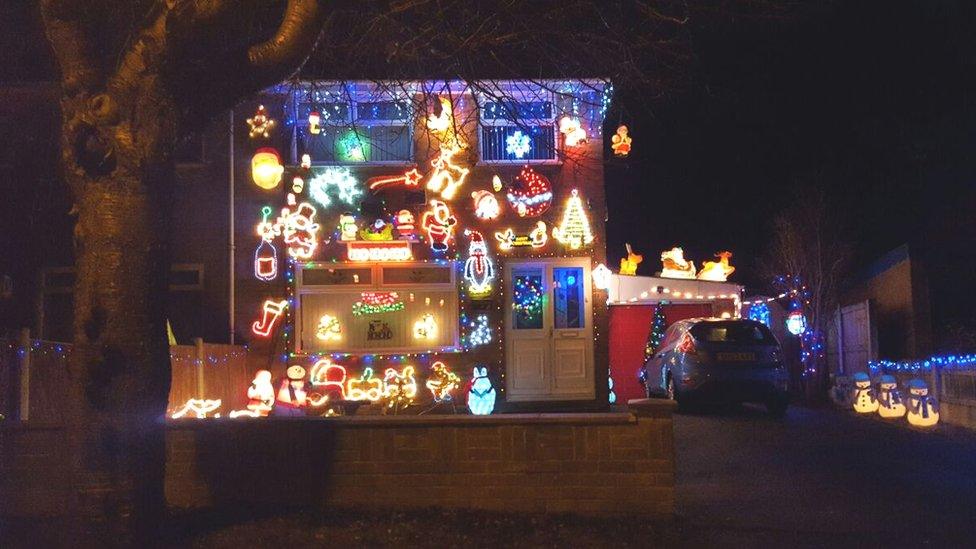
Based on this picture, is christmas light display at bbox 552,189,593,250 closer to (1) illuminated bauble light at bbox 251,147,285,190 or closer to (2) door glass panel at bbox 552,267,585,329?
(2) door glass panel at bbox 552,267,585,329

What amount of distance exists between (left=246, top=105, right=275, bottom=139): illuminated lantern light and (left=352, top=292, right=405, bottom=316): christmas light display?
319cm

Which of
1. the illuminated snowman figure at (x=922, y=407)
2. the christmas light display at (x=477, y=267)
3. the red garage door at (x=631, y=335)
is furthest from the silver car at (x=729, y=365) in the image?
the red garage door at (x=631, y=335)

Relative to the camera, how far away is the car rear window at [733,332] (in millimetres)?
14680

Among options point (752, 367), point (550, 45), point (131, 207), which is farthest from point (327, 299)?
point (131, 207)

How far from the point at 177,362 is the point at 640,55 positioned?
7022 millimetres

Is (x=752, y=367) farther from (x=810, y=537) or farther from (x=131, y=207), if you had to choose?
(x=131, y=207)

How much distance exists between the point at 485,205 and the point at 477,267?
104 cm

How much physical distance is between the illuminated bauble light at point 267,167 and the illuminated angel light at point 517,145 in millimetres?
3841

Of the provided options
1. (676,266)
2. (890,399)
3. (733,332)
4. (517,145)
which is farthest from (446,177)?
(890,399)

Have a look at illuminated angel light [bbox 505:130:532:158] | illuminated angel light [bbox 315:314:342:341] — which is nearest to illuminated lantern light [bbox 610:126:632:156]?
illuminated angel light [bbox 505:130:532:158]

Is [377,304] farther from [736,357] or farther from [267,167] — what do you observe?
[736,357]

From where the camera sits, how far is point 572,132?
50.9 feet

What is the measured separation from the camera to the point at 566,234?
15.8m

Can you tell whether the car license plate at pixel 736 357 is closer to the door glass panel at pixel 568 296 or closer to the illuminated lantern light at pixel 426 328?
the door glass panel at pixel 568 296
